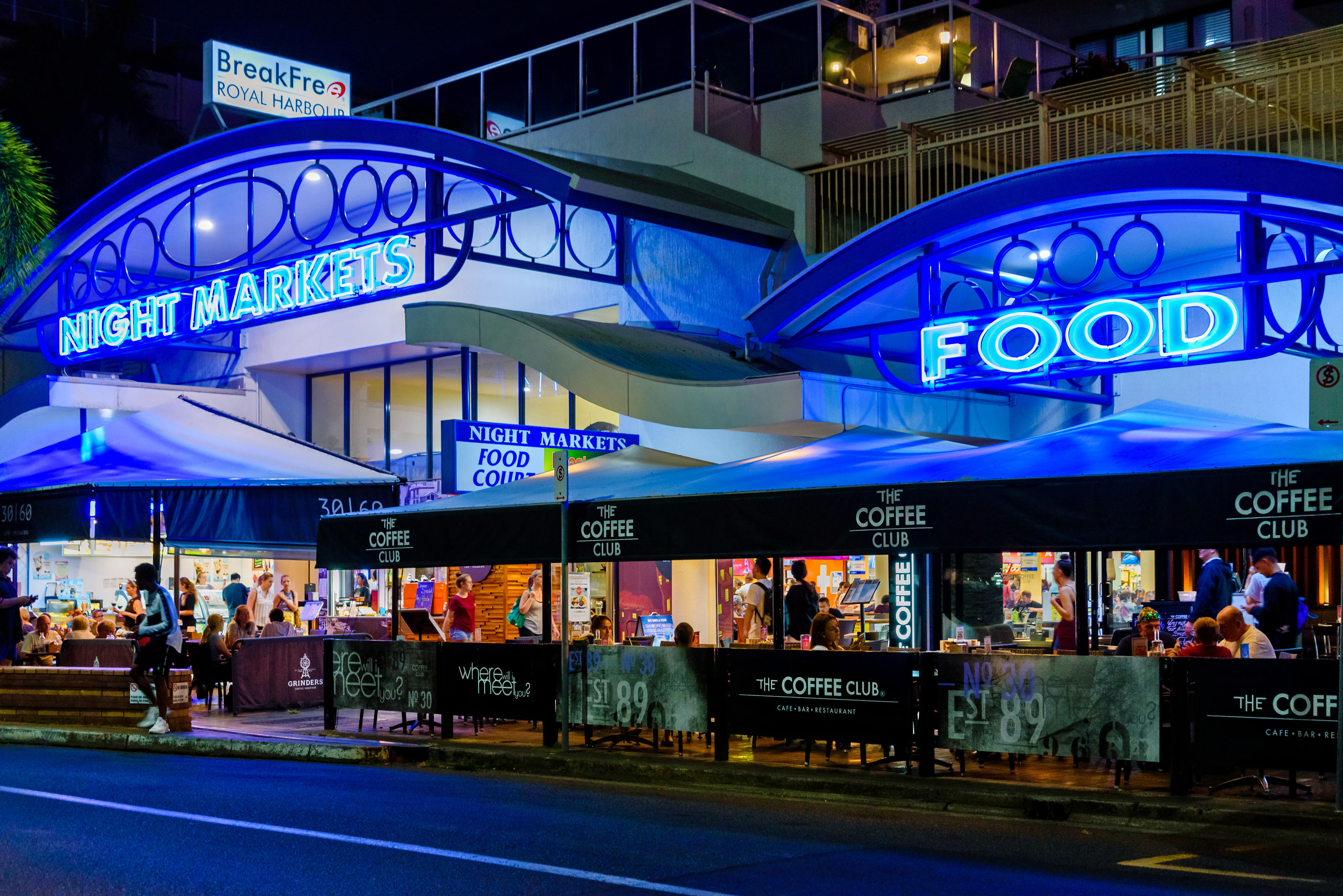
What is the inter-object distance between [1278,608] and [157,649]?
11342 mm

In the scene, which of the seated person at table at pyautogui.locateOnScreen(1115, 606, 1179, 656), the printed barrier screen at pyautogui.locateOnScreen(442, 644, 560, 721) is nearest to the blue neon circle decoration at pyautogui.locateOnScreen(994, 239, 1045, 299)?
the seated person at table at pyautogui.locateOnScreen(1115, 606, 1179, 656)

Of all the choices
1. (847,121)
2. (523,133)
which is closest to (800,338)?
(847,121)

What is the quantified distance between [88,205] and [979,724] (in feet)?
59.6

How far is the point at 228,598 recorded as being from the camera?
77.0ft

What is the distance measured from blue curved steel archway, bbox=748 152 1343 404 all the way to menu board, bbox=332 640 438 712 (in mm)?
6065

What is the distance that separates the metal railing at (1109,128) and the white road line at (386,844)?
11.3 m

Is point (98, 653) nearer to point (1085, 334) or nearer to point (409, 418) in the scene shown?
point (409, 418)

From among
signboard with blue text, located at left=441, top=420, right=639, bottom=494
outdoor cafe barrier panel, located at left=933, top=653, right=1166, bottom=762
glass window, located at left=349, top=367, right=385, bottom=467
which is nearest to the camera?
outdoor cafe barrier panel, located at left=933, top=653, right=1166, bottom=762

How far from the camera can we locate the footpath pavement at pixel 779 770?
10.5m

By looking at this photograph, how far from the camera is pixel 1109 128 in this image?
2011 centimetres

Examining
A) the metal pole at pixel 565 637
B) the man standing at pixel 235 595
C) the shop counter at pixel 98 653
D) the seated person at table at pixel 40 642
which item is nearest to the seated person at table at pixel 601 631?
the metal pole at pixel 565 637

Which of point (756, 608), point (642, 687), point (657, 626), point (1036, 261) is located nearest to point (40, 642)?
point (657, 626)

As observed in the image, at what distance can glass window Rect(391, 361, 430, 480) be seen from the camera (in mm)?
26359

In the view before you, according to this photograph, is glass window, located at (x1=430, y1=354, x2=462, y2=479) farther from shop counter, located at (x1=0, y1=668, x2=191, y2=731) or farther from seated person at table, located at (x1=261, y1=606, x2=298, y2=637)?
shop counter, located at (x1=0, y1=668, x2=191, y2=731)
